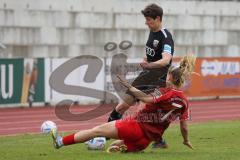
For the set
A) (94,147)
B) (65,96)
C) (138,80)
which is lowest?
(65,96)

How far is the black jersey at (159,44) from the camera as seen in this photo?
32.3ft

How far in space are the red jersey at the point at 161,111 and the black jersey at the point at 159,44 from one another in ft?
2.99

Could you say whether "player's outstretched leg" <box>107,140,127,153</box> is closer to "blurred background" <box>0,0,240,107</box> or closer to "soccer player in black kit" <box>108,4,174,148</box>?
"soccer player in black kit" <box>108,4,174,148</box>

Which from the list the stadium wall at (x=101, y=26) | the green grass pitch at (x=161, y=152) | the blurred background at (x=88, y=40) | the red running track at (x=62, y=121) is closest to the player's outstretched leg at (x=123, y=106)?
the green grass pitch at (x=161, y=152)

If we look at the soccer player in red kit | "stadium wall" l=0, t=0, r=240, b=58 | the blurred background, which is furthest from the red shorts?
"stadium wall" l=0, t=0, r=240, b=58

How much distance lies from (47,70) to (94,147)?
16187mm

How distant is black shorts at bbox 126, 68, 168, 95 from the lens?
10203mm

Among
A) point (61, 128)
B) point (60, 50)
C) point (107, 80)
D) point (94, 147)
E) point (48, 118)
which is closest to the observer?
point (94, 147)

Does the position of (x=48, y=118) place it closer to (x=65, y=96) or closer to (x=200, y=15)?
(x=65, y=96)

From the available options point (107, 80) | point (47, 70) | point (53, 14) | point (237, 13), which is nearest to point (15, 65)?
point (47, 70)

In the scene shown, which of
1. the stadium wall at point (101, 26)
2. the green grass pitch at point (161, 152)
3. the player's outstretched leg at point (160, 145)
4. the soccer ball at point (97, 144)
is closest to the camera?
the green grass pitch at point (161, 152)

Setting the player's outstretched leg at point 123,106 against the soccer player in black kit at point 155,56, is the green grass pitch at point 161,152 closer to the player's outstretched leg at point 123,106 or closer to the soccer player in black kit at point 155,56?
the player's outstretched leg at point 123,106

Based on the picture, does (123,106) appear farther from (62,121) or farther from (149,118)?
(62,121)

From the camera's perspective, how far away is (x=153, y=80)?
10297mm
